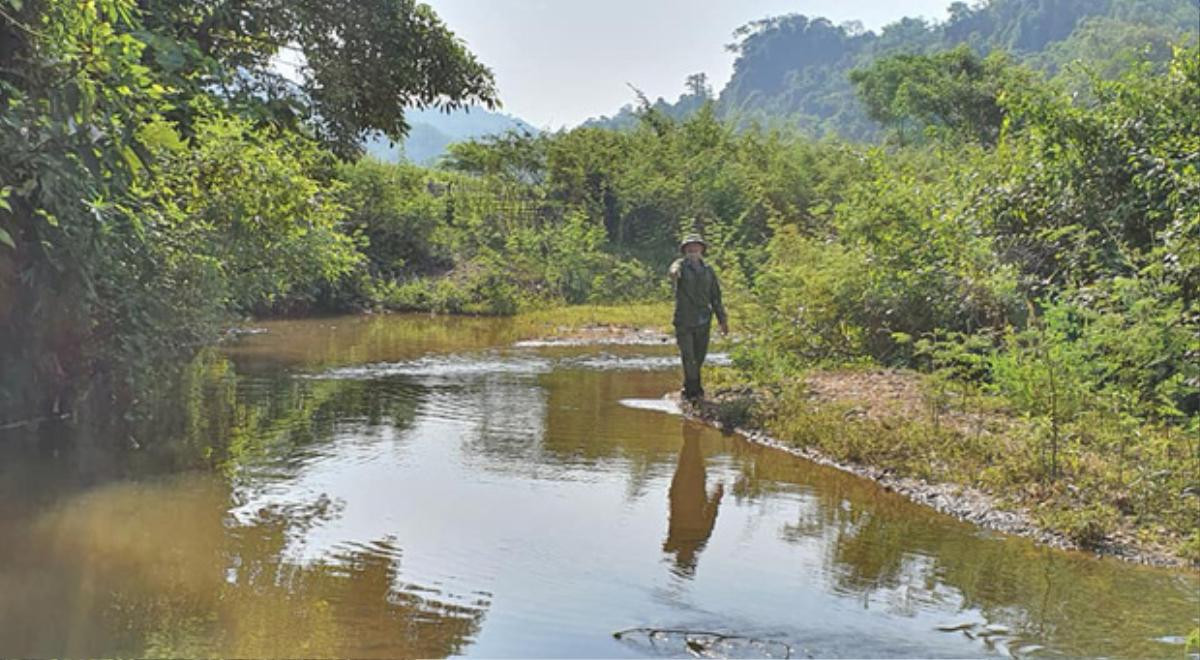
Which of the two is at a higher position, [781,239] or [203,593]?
[781,239]

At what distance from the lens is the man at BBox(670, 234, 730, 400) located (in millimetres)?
10445

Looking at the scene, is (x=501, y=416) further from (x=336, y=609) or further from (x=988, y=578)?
(x=988, y=578)

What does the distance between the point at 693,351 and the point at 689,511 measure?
3839mm

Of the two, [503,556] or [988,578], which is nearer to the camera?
[988,578]

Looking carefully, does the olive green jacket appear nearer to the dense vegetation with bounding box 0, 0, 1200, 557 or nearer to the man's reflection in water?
the dense vegetation with bounding box 0, 0, 1200, 557

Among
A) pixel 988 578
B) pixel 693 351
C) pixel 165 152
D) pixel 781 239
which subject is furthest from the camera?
pixel 781 239

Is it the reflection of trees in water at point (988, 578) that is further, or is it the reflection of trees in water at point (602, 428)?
the reflection of trees in water at point (602, 428)

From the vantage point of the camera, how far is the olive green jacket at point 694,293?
411 inches

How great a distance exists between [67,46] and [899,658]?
16.9 ft

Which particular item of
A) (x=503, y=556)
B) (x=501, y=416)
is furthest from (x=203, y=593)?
(x=501, y=416)

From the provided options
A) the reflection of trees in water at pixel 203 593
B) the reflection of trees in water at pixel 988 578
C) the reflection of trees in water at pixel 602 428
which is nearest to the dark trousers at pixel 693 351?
the reflection of trees in water at pixel 602 428

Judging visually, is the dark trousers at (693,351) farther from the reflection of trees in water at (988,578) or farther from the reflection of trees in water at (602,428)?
the reflection of trees in water at (988,578)

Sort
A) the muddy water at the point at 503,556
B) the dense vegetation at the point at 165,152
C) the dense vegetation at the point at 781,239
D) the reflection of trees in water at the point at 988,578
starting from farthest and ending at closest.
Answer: the dense vegetation at the point at 781,239 < the dense vegetation at the point at 165,152 < the reflection of trees in water at the point at 988,578 < the muddy water at the point at 503,556

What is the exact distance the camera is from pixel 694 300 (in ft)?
34.4
